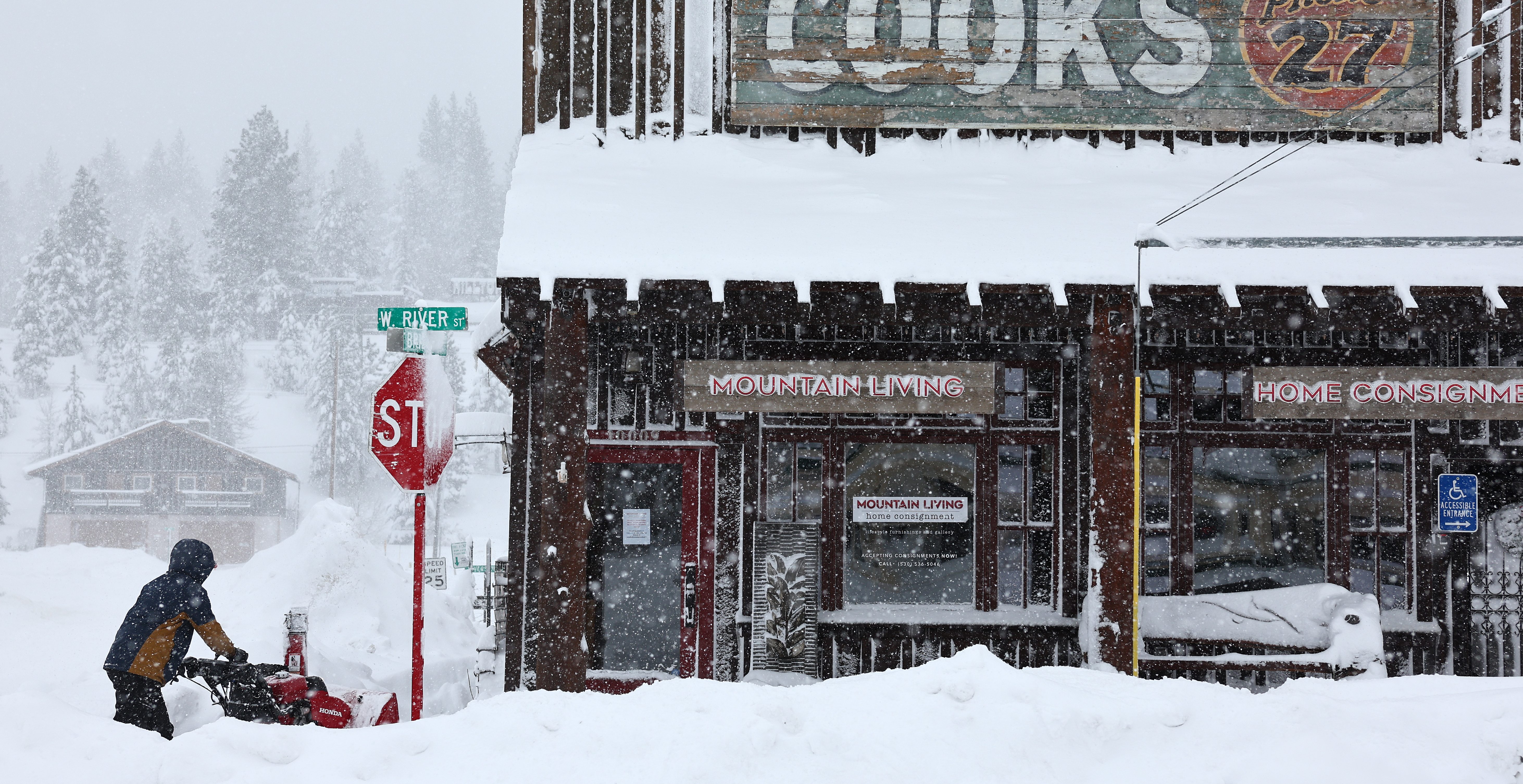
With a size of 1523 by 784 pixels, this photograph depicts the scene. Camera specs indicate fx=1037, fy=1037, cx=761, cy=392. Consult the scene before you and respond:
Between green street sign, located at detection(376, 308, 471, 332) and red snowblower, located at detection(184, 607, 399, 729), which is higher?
green street sign, located at detection(376, 308, 471, 332)

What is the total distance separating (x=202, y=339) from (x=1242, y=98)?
63299 millimetres

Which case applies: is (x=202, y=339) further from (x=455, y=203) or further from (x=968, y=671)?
(x=968, y=671)

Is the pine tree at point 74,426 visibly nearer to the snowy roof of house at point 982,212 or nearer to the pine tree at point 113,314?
the pine tree at point 113,314

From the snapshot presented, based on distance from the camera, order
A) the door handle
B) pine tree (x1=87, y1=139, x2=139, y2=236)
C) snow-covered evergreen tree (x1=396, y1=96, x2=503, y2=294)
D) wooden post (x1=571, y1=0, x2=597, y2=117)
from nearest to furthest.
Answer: the door handle, wooden post (x1=571, y1=0, x2=597, y2=117), snow-covered evergreen tree (x1=396, y1=96, x2=503, y2=294), pine tree (x1=87, y1=139, x2=139, y2=236)

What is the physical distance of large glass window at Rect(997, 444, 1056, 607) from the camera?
9430 mm

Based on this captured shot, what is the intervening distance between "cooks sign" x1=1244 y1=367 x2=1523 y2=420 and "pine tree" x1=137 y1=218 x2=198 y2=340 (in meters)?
68.4

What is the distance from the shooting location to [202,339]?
60.8 meters

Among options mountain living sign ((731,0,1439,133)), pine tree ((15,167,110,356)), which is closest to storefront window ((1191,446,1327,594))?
mountain living sign ((731,0,1439,133))

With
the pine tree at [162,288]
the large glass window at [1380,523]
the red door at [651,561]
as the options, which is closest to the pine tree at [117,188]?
the pine tree at [162,288]

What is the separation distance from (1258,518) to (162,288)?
7211 cm

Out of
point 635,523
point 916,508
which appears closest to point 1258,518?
point 916,508

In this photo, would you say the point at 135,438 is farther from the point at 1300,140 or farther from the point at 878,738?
the point at 878,738

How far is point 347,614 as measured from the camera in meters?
11.9

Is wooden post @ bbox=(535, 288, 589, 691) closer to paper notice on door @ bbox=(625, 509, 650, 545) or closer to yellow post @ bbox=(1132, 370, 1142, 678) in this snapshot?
paper notice on door @ bbox=(625, 509, 650, 545)
